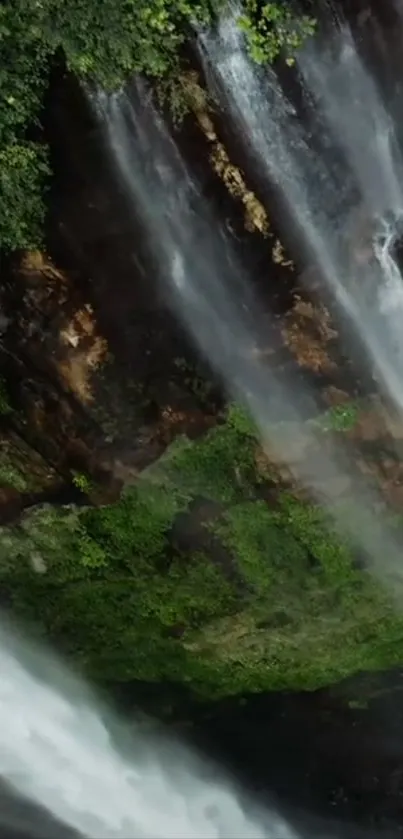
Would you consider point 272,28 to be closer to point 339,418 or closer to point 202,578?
point 339,418

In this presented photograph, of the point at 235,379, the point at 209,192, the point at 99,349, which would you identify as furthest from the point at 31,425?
the point at 209,192

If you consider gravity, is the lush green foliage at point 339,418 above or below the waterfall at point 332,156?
below

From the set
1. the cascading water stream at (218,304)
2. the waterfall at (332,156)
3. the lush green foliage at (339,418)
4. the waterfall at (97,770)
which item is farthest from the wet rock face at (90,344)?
the waterfall at (97,770)

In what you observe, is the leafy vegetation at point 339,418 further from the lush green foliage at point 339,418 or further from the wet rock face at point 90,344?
the wet rock face at point 90,344

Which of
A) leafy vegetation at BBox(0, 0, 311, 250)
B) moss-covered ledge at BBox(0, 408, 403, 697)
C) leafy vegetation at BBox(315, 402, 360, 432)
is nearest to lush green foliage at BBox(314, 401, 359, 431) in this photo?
leafy vegetation at BBox(315, 402, 360, 432)

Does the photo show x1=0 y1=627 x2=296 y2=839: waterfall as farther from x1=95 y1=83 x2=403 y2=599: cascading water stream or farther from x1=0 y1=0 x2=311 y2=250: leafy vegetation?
x1=0 y1=0 x2=311 y2=250: leafy vegetation

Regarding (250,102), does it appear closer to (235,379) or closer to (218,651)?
(235,379)
